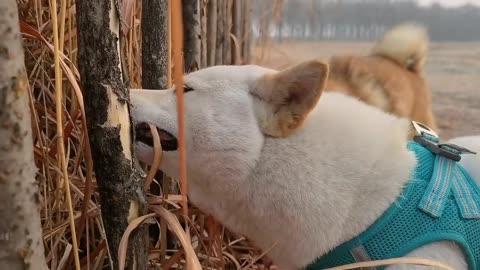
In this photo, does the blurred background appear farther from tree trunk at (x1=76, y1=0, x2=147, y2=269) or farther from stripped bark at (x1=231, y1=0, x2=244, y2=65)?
tree trunk at (x1=76, y1=0, x2=147, y2=269)

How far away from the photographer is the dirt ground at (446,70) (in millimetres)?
3311

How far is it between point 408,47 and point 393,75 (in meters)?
0.21

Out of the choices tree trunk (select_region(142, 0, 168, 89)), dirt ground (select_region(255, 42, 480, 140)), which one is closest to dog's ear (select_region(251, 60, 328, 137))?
tree trunk (select_region(142, 0, 168, 89))

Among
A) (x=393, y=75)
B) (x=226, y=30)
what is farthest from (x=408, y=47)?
(x=226, y=30)

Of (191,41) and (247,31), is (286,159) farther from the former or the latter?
(247,31)

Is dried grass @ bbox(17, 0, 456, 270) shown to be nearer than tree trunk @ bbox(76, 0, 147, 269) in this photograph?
No

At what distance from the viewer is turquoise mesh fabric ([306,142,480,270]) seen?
1.04 meters

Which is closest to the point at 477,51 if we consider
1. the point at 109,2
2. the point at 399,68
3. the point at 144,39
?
the point at 399,68

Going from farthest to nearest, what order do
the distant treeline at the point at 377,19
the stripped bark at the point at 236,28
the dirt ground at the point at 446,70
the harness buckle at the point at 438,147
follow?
the distant treeline at the point at 377,19, the dirt ground at the point at 446,70, the stripped bark at the point at 236,28, the harness buckle at the point at 438,147

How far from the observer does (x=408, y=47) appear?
2795 millimetres

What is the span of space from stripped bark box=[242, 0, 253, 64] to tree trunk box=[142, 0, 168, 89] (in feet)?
3.32

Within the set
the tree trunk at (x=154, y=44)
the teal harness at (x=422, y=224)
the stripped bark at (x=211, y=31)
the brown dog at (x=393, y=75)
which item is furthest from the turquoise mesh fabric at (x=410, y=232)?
the brown dog at (x=393, y=75)

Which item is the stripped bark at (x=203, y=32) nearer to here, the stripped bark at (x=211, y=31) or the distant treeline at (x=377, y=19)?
the stripped bark at (x=211, y=31)

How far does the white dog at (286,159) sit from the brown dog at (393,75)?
1.28 meters
